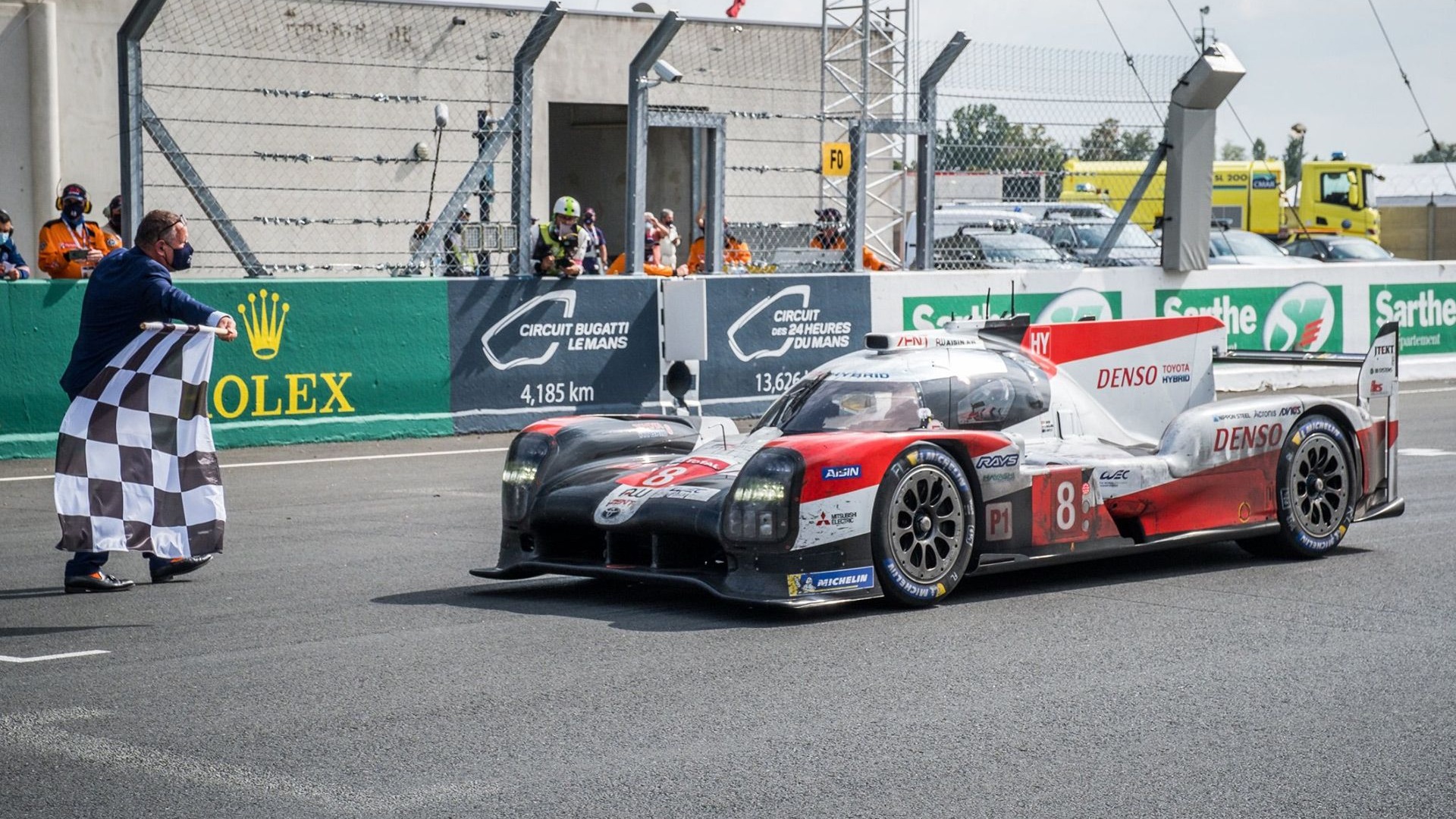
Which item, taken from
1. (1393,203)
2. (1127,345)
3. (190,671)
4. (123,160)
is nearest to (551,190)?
Result: (123,160)

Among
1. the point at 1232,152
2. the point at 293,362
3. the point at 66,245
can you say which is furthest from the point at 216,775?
the point at 1232,152

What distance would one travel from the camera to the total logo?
12.4 metres

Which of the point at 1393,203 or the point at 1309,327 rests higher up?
the point at 1393,203

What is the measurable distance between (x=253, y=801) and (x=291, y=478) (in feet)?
23.4

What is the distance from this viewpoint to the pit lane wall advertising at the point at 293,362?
11.7 m

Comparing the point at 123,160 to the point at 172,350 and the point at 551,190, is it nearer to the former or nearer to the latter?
the point at 172,350

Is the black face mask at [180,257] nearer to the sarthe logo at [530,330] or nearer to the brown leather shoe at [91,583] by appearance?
the brown leather shoe at [91,583]

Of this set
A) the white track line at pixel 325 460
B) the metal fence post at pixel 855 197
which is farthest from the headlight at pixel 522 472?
the metal fence post at pixel 855 197

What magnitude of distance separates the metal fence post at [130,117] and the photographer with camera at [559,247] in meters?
3.32

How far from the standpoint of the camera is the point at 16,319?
11672 millimetres

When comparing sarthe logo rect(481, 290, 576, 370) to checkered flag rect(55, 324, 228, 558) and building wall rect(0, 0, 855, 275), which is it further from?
checkered flag rect(55, 324, 228, 558)

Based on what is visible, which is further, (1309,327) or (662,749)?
(1309,327)

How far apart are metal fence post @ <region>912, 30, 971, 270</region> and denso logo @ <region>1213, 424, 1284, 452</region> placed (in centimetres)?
817

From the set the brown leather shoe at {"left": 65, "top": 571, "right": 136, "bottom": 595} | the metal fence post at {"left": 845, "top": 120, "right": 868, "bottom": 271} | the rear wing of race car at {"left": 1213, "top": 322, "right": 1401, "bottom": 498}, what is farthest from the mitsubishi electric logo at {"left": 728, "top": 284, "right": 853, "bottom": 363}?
the brown leather shoe at {"left": 65, "top": 571, "right": 136, "bottom": 595}
